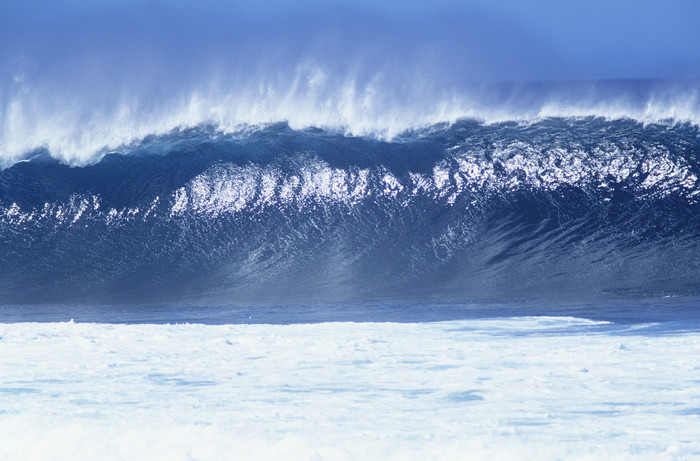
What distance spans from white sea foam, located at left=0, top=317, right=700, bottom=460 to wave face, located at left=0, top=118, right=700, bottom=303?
2.97 metres

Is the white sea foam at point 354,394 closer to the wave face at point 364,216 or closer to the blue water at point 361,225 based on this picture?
the blue water at point 361,225

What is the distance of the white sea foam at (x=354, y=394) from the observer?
2553 millimetres

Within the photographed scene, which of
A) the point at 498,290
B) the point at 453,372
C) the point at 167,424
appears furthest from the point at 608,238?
the point at 167,424

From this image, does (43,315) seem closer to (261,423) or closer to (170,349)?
(170,349)

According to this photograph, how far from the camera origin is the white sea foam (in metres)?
2.55

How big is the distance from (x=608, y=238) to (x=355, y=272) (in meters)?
3.32

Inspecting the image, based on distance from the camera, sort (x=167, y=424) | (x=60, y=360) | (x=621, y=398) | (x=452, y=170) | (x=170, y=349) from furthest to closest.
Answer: (x=452, y=170) → (x=170, y=349) → (x=60, y=360) → (x=621, y=398) → (x=167, y=424)

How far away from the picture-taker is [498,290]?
763 cm

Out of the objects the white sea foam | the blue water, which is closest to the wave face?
the blue water

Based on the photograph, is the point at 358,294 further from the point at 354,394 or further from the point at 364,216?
the point at 354,394

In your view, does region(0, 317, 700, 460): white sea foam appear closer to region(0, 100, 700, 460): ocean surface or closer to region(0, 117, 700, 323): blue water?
region(0, 100, 700, 460): ocean surface

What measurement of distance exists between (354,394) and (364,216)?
644 cm

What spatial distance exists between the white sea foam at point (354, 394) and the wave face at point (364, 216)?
9.73 ft

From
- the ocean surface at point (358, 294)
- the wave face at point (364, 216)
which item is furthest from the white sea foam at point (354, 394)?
the wave face at point (364, 216)
